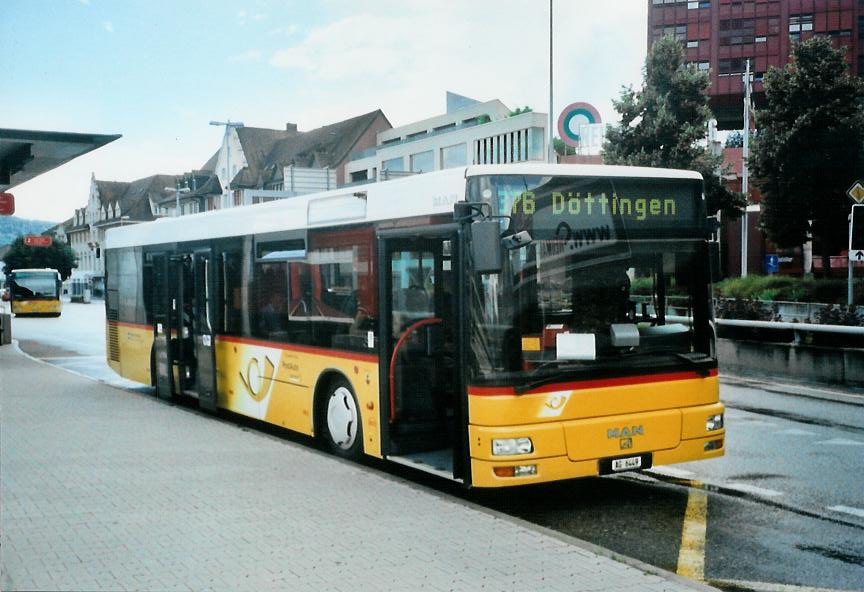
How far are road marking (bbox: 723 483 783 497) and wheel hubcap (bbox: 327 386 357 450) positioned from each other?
344cm

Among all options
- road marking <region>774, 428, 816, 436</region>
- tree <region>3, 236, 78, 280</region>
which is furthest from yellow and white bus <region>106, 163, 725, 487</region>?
tree <region>3, 236, 78, 280</region>

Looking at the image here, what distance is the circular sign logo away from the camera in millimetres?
32562

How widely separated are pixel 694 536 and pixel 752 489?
1.72m

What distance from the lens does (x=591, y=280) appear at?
762cm

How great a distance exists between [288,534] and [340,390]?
3.31 meters

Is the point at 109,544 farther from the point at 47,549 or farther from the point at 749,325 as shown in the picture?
the point at 749,325

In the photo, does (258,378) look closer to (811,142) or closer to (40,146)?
(40,146)

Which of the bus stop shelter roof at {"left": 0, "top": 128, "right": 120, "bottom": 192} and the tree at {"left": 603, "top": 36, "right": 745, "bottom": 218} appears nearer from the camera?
the bus stop shelter roof at {"left": 0, "top": 128, "right": 120, "bottom": 192}

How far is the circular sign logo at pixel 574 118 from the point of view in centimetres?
3256

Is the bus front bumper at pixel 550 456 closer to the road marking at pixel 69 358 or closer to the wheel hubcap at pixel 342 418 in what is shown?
the wheel hubcap at pixel 342 418

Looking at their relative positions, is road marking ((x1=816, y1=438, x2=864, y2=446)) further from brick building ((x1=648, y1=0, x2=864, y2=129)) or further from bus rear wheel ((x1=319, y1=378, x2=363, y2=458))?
brick building ((x1=648, y1=0, x2=864, y2=129))

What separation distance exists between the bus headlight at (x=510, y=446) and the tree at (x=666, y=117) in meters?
33.3

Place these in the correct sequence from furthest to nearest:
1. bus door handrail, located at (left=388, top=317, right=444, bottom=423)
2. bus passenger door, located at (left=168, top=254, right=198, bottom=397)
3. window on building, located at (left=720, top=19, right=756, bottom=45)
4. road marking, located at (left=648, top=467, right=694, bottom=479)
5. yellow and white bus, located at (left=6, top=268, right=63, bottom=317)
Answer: window on building, located at (left=720, top=19, right=756, bottom=45) → yellow and white bus, located at (left=6, top=268, right=63, bottom=317) → bus passenger door, located at (left=168, top=254, right=198, bottom=397) → road marking, located at (left=648, top=467, right=694, bottom=479) → bus door handrail, located at (left=388, top=317, right=444, bottom=423)

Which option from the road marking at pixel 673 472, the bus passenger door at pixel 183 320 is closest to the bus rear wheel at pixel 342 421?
the road marking at pixel 673 472
